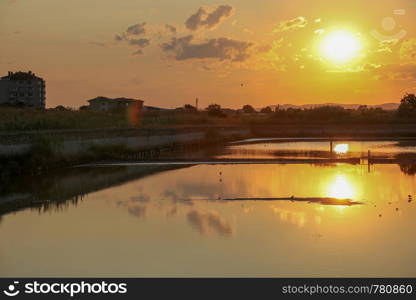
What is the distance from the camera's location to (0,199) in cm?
2708

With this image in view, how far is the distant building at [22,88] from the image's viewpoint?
126312 millimetres

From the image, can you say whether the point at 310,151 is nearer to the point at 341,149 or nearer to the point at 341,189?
the point at 341,149

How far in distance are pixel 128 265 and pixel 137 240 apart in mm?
2946

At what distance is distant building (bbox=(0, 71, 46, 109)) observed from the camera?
126312 mm

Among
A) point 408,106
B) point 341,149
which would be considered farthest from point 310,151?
point 408,106

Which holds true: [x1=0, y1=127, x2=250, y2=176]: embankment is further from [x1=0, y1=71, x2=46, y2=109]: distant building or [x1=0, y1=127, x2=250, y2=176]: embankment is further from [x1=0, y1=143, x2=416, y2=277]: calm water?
[x1=0, y1=71, x2=46, y2=109]: distant building

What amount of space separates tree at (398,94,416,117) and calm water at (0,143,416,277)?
276ft

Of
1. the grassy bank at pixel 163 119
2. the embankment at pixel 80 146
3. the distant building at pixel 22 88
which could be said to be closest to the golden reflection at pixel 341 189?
the embankment at pixel 80 146

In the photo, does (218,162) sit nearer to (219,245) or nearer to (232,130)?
(219,245)

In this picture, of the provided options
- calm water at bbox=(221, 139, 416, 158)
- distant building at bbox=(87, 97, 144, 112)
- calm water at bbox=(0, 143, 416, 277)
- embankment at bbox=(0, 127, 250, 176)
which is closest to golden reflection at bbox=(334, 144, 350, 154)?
calm water at bbox=(221, 139, 416, 158)

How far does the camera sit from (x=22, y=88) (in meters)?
129

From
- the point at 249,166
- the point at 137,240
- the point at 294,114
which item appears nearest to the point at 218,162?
the point at 249,166

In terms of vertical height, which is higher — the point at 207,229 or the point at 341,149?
the point at 341,149

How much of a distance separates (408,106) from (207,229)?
366 ft
